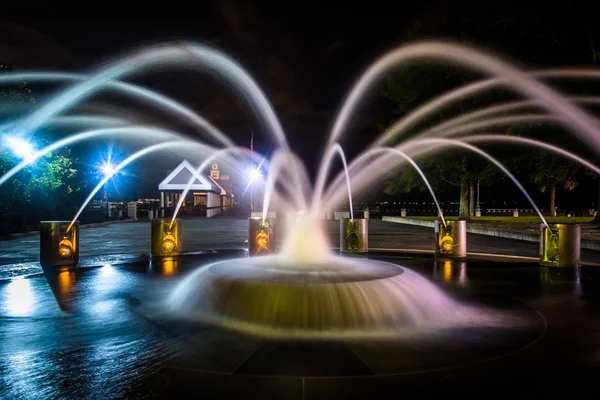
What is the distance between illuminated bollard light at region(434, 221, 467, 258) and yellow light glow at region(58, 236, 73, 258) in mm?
12894

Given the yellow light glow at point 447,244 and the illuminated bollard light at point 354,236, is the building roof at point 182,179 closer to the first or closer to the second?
the illuminated bollard light at point 354,236

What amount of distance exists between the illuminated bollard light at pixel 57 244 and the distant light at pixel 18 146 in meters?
14.3

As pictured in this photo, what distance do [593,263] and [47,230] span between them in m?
18.0

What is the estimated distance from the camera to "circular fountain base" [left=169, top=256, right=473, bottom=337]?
7297mm

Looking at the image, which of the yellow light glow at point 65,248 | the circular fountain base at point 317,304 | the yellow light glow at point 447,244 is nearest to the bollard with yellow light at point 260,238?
the yellow light glow at point 65,248

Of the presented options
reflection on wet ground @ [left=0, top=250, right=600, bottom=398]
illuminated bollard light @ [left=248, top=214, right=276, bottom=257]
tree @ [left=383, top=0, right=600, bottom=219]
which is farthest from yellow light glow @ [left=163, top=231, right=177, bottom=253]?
tree @ [left=383, top=0, right=600, bottom=219]

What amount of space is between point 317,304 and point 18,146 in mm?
25183

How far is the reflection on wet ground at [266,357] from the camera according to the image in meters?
4.87

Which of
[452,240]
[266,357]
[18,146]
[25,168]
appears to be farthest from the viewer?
[25,168]

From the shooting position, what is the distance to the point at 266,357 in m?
5.86

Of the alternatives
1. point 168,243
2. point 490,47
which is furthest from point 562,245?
point 490,47

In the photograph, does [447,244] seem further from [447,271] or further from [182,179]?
[182,179]

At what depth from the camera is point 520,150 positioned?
37.1m

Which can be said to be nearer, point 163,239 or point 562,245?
point 562,245
